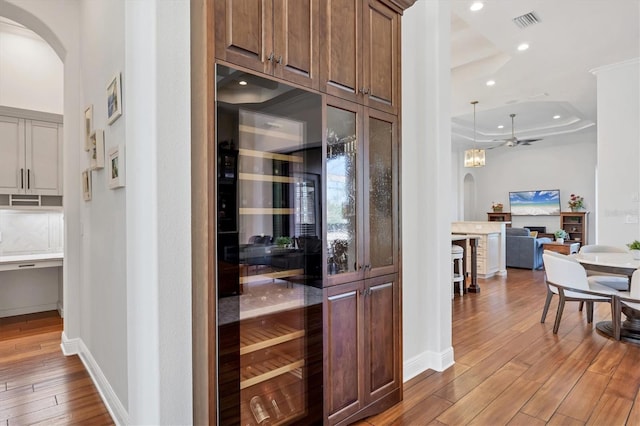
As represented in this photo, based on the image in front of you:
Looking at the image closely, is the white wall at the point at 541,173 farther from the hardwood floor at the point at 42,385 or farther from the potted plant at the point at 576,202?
the hardwood floor at the point at 42,385

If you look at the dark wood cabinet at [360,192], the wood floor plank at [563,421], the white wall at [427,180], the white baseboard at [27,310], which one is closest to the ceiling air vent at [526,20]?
the white wall at [427,180]

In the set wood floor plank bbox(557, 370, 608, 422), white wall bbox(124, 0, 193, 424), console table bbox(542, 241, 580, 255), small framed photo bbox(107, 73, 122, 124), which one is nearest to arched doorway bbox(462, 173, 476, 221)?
console table bbox(542, 241, 580, 255)

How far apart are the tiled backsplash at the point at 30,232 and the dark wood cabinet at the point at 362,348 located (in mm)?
4456

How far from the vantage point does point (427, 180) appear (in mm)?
2844

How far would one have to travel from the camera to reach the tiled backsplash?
4.26 meters

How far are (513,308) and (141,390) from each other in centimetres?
479

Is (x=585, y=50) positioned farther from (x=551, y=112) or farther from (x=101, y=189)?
(x=101, y=189)

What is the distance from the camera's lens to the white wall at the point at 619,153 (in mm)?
5199

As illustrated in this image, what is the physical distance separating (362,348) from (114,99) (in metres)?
2.13

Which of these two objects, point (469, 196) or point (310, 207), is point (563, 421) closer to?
point (310, 207)

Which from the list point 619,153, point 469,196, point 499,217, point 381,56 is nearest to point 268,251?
point 381,56

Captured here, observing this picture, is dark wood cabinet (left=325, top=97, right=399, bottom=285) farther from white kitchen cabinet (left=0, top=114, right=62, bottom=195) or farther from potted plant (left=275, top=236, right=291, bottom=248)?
white kitchen cabinet (left=0, top=114, right=62, bottom=195)

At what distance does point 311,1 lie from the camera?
6.08 feet

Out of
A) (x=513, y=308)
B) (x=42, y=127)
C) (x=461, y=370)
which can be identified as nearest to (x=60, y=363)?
(x=42, y=127)
